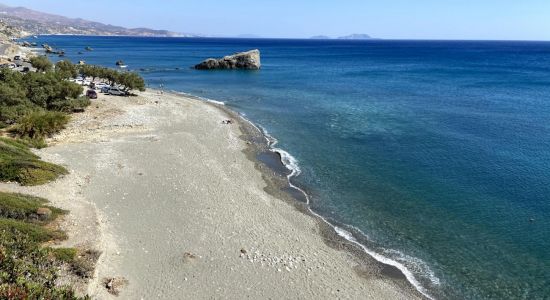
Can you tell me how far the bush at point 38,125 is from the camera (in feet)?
131

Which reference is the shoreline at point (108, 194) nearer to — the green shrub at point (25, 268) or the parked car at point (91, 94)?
the green shrub at point (25, 268)

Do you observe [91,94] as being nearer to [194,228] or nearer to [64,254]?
[194,228]

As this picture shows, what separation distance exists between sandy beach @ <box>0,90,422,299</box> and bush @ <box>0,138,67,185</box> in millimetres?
880

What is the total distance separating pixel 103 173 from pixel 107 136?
453 inches

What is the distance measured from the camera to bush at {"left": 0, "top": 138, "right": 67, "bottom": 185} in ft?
92.3

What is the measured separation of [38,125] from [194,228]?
24.8 metres

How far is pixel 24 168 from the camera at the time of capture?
93.9 ft

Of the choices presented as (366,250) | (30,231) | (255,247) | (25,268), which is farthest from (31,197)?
(366,250)

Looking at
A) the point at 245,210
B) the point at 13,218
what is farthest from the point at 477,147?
the point at 13,218

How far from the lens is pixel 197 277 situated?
67.6 feet

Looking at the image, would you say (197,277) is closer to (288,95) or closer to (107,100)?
(107,100)

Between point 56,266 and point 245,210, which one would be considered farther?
point 245,210

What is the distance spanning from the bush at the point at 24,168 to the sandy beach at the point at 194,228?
0.88 metres

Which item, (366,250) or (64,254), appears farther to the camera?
(366,250)
